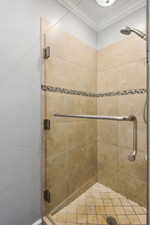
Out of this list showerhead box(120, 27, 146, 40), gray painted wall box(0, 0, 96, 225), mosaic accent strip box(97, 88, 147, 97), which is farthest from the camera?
mosaic accent strip box(97, 88, 147, 97)

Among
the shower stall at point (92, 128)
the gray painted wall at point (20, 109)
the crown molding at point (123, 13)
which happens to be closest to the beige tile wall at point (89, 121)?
the shower stall at point (92, 128)

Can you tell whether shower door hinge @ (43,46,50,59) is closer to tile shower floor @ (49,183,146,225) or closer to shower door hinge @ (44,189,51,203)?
shower door hinge @ (44,189,51,203)

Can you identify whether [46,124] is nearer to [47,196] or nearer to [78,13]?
[47,196]

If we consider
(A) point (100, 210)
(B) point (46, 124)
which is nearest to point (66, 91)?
(B) point (46, 124)

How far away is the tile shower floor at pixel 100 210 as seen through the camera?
115 cm

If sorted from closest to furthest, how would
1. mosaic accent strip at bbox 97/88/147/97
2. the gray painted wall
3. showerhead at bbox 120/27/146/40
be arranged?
the gray painted wall
showerhead at bbox 120/27/146/40
mosaic accent strip at bbox 97/88/147/97

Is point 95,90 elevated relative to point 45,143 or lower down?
elevated

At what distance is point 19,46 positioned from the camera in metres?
1.05

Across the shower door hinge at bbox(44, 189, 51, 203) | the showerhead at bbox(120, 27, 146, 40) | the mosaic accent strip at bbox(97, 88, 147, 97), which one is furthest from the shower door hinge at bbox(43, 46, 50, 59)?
the shower door hinge at bbox(44, 189, 51, 203)

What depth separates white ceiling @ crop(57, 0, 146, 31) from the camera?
132 cm

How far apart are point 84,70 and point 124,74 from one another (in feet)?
1.36

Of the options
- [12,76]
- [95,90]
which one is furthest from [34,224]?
[95,90]

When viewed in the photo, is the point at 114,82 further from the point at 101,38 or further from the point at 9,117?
the point at 9,117

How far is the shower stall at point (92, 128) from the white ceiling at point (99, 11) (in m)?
0.10
